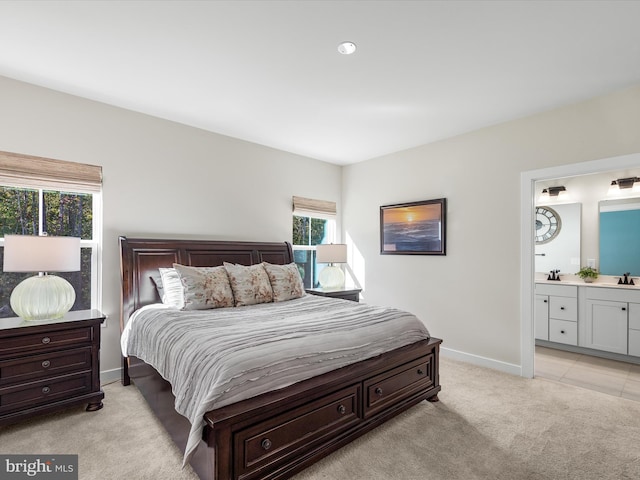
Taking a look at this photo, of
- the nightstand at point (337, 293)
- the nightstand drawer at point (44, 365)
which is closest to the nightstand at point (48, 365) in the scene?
the nightstand drawer at point (44, 365)

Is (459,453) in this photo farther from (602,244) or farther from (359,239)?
(602,244)

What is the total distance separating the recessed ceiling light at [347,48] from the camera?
7.43 ft

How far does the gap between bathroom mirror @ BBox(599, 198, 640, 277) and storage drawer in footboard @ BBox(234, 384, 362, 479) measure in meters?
4.06

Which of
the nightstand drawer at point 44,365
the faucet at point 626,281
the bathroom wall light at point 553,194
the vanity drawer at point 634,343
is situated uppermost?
the bathroom wall light at point 553,194

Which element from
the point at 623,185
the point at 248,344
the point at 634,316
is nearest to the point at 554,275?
the point at 634,316

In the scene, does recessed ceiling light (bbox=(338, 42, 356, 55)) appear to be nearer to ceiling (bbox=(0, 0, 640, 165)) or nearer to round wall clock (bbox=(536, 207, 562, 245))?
ceiling (bbox=(0, 0, 640, 165))

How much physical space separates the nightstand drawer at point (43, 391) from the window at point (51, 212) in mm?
807

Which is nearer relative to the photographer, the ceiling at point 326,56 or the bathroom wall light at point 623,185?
the ceiling at point 326,56

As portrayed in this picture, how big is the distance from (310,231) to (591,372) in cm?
373

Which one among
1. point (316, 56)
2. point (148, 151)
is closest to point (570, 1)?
point (316, 56)

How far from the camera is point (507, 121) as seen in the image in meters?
3.58

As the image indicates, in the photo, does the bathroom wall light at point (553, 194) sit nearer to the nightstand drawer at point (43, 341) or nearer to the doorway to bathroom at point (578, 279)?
the doorway to bathroom at point (578, 279)

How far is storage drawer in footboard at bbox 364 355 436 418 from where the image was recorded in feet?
7.56

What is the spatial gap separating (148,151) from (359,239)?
3033 millimetres
